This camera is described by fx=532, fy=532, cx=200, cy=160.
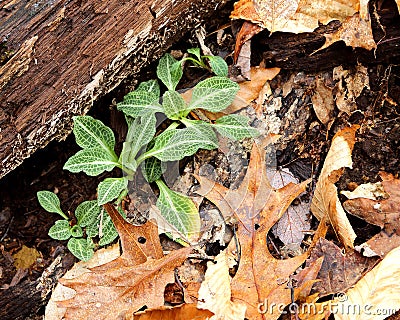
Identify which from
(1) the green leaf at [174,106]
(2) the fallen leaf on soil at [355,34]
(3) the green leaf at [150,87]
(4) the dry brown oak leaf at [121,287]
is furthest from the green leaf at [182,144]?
(2) the fallen leaf on soil at [355,34]

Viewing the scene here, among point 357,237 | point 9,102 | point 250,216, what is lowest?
point 357,237

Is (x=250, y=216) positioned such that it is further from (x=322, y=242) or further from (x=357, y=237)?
(x=357, y=237)

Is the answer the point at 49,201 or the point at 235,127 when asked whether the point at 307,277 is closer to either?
the point at 235,127

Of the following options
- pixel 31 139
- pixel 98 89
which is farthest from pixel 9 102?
pixel 98 89

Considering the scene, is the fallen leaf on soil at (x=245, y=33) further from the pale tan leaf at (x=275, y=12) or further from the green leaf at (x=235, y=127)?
the green leaf at (x=235, y=127)

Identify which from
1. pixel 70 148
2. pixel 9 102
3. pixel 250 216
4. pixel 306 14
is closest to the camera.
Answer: pixel 9 102

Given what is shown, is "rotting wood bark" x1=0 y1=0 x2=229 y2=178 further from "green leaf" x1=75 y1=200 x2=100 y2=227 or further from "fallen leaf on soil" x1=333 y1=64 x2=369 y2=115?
"fallen leaf on soil" x1=333 y1=64 x2=369 y2=115

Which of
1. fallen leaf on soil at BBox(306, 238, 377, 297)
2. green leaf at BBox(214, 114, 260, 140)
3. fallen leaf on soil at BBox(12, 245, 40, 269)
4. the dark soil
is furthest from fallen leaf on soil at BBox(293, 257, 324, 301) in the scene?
fallen leaf on soil at BBox(12, 245, 40, 269)
